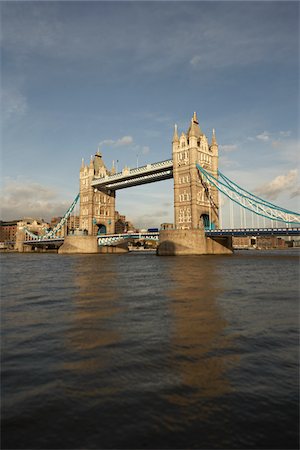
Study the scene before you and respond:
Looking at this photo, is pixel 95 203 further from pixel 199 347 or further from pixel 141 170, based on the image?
pixel 199 347

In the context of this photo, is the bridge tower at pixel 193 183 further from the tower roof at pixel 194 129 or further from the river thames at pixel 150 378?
the river thames at pixel 150 378

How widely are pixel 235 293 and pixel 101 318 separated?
7.20 meters

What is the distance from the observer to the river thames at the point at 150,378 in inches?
153

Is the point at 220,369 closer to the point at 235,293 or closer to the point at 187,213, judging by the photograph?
the point at 235,293

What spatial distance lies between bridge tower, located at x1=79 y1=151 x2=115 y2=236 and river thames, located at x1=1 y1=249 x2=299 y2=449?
271ft

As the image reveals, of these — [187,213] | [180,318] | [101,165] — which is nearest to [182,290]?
[180,318]

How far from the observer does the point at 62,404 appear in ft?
15.0

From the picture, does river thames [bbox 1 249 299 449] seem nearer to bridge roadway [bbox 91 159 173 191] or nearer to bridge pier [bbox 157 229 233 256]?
bridge pier [bbox 157 229 233 256]

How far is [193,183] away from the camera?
224ft

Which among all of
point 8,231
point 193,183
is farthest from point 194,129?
point 8,231

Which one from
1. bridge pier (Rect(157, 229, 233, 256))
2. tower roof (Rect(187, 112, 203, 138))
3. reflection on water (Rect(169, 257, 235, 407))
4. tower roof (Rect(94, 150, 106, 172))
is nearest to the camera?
reflection on water (Rect(169, 257, 235, 407))

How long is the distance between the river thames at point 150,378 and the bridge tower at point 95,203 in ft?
Answer: 271

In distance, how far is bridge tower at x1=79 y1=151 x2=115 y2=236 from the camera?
9269 centimetres

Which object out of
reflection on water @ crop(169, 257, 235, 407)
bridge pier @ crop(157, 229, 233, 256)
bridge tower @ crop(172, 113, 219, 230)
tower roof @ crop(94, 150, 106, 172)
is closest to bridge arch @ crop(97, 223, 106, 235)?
tower roof @ crop(94, 150, 106, 172)
